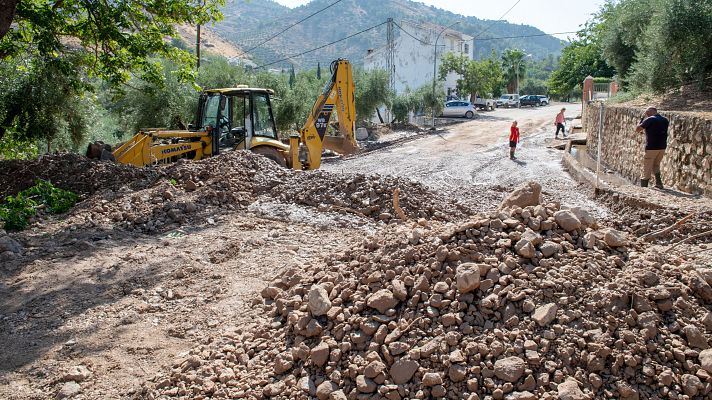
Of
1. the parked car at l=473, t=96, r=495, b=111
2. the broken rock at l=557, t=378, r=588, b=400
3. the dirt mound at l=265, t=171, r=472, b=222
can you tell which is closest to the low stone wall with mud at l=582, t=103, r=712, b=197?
the dirt mound at l=265, t=171, r=472, b=222

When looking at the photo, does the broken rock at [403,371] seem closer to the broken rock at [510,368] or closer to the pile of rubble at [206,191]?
the broken rock at [510,368]

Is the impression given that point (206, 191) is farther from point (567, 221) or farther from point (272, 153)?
point (567, 221)

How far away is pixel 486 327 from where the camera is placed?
380cm

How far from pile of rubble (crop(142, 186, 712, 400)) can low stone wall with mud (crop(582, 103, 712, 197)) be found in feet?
20.7

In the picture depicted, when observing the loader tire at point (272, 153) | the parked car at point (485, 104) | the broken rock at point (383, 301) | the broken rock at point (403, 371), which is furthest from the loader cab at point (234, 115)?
the parked car at point (485, 104)

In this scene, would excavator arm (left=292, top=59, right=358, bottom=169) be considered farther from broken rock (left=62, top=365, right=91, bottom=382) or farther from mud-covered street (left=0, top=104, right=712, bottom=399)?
broken rock (left=62, top=365, right=91, bottom=382)

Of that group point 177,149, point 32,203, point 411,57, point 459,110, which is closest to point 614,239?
point 32,203

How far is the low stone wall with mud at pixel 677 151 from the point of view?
9.81 m

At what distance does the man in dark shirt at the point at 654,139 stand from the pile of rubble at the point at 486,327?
707 centimetres

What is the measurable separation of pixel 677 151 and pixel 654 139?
0.51 meters

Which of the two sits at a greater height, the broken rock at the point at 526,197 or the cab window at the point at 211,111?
the cab window at the point at 211,111

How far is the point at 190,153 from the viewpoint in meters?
12.8

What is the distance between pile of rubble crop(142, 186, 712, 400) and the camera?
11.5 feet

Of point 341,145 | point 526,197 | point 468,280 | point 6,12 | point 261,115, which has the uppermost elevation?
point 6,12
